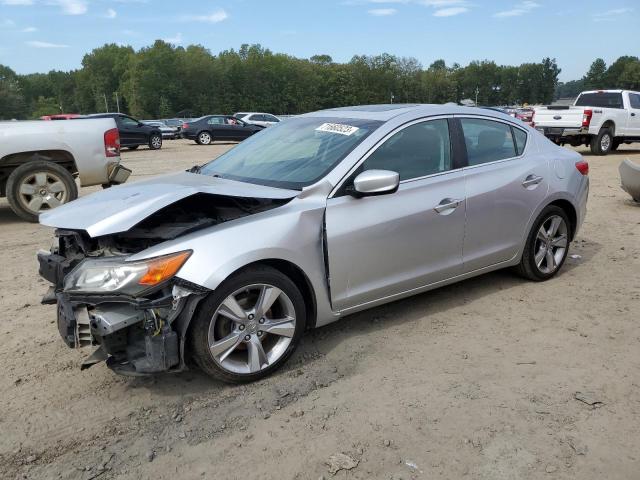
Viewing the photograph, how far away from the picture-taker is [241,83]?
11156 cm

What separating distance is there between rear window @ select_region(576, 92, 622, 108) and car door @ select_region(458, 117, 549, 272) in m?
14.0

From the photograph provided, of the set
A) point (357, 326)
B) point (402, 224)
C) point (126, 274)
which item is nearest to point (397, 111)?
point (402, 224)

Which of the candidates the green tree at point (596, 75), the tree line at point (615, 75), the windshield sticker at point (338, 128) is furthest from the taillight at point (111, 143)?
the green tree at point (596, 75)

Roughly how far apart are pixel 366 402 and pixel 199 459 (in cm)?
96

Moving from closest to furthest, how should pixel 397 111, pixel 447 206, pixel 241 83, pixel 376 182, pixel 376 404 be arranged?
1. pixel 376 404
2. pixel 376 182
3. pixel 447 206
4. pixel 397 111
5. pixel 241 83

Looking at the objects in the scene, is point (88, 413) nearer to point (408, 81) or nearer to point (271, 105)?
point (271, 105)

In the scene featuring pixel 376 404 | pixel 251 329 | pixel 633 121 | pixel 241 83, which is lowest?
pixel 376 404

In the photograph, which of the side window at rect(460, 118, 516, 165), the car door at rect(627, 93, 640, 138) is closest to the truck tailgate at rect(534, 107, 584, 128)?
the car door at rect(627, 93, 640, 138)

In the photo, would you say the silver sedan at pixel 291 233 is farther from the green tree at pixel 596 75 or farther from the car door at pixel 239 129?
the green tree at pixel 596 75

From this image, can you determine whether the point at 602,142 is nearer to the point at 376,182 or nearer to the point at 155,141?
the point at 376,182

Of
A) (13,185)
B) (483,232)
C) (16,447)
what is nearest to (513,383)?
(483,232)

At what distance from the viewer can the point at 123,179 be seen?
709 centimetres

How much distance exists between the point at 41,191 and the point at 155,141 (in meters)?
17.6

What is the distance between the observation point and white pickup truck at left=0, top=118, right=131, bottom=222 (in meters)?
7.84
